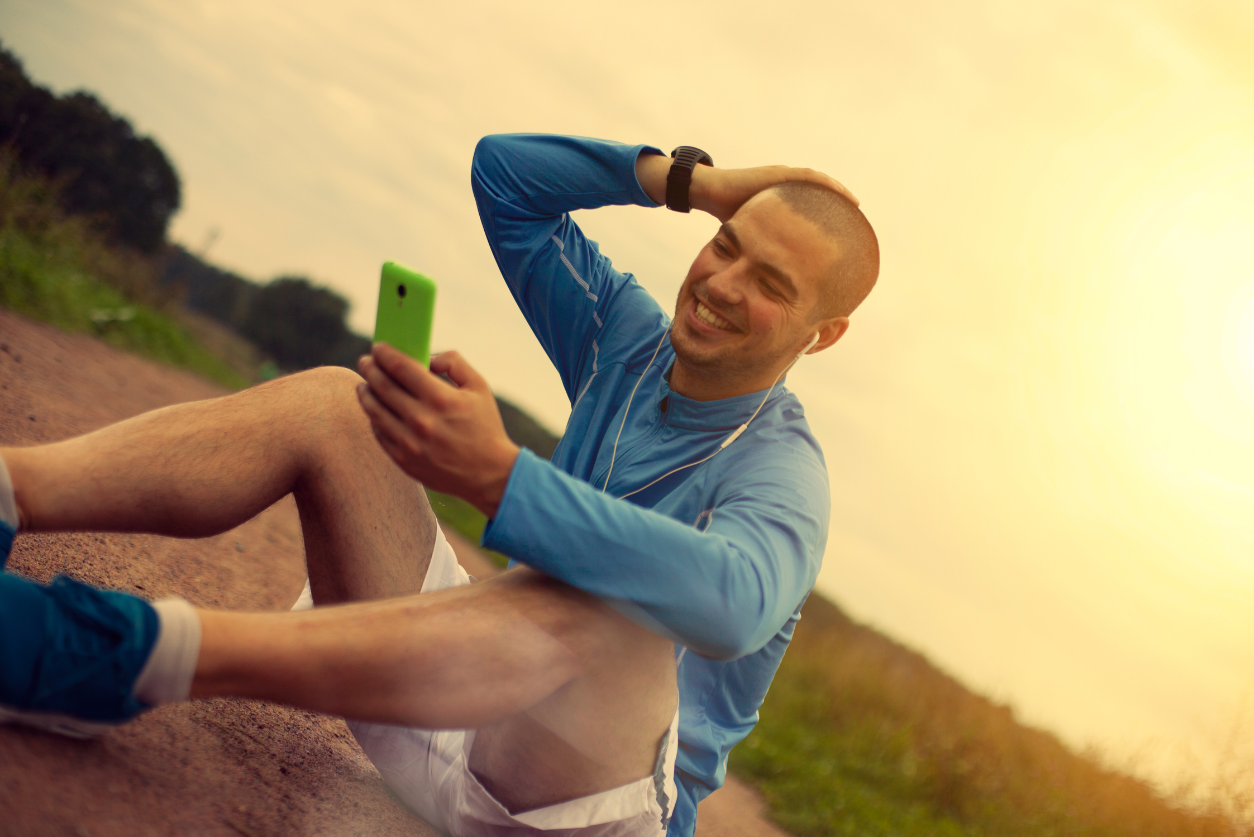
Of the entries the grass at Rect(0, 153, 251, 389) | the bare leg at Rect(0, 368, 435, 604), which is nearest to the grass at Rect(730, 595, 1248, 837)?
the bare leg at Rect(0, 368, 435, 604)

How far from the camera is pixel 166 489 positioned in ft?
5.10

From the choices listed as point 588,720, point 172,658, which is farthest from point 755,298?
point 172,658

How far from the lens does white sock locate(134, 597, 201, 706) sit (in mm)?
1118

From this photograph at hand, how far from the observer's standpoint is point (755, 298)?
6.74ft

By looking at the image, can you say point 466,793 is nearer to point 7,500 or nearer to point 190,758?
point 190,758

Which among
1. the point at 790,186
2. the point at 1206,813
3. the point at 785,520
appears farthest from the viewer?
the point at 1206,813

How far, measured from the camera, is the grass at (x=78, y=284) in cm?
705

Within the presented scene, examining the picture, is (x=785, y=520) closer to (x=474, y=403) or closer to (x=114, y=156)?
(x=474, y=403)

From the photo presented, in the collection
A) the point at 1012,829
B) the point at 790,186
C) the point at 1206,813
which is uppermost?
the point at 790,186

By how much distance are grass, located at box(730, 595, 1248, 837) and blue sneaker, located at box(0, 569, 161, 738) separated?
339 cm

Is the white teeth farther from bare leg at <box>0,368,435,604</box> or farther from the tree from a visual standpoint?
the tree

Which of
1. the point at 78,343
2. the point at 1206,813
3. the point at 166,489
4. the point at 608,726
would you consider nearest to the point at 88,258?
the point at 78,343

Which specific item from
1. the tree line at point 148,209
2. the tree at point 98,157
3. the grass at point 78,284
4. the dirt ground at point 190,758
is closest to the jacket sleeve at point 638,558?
the dirt ground at point 190,758

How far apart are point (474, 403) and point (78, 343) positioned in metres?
7.22
